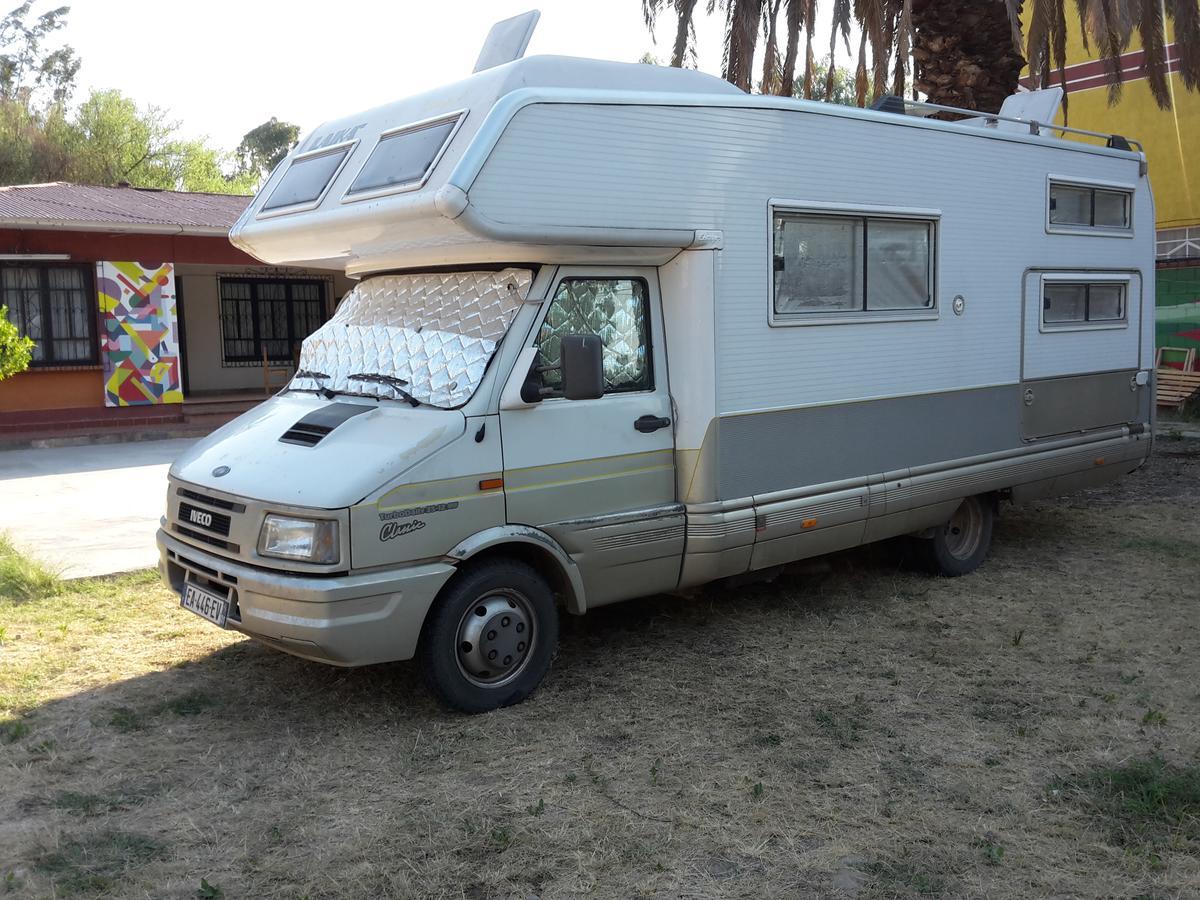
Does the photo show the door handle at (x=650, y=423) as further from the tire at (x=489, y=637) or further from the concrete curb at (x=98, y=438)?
the concrete curb at (x=98, y=438)

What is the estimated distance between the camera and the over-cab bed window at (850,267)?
19.7ft

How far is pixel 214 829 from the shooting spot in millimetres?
4055

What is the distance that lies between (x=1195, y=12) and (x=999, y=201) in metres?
6.40

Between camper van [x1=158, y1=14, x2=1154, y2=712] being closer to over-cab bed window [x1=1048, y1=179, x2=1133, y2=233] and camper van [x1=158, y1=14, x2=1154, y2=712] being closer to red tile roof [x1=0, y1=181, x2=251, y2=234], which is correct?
over-cab bed window [x1=1048, y1=179, x2=1133, y2=233]

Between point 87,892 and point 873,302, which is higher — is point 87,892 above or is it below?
below

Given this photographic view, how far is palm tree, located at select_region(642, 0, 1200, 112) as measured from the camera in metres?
10.9

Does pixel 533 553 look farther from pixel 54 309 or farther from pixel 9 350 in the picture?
pixel 54 309

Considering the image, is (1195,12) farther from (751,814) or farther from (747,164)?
(751,814)

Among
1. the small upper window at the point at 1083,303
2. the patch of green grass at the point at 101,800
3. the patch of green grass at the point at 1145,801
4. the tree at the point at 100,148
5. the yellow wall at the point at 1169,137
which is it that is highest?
the tree at the point at 100,148

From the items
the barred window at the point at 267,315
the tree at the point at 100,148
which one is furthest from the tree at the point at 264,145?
the barred window at the point at 267,315

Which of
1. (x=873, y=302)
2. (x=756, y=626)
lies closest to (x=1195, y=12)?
(x=873, y=302)

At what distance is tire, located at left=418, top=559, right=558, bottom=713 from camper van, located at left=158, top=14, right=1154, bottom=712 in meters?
0.01

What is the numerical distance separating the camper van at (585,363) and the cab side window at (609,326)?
0.6 inches

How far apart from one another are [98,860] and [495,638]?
6.09 ft
